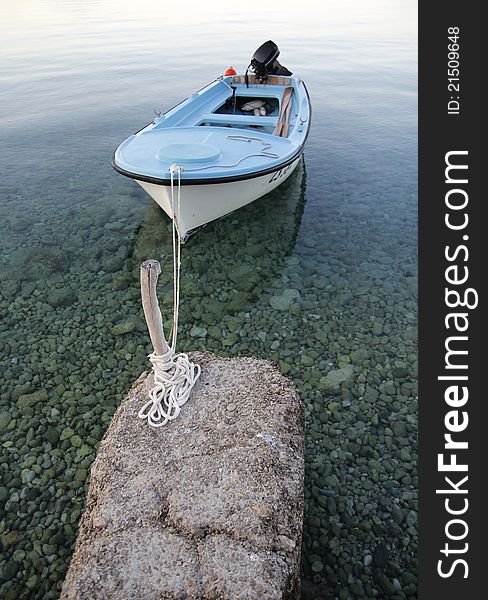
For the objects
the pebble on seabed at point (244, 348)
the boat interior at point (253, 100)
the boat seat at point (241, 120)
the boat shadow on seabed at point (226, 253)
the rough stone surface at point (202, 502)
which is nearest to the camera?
the rough stone surface at point (202, 502)

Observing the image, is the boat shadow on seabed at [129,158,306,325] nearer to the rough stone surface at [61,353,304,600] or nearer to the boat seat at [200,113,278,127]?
the boat seat at [200,113,278,127]

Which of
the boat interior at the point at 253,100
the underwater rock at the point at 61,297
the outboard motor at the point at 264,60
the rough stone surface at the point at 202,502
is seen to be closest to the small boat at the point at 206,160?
the boat interior at the point at 253,100

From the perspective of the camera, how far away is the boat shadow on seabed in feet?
21.3

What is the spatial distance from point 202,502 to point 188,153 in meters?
5.13

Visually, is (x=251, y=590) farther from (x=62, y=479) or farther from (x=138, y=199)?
(x=138, y=199)

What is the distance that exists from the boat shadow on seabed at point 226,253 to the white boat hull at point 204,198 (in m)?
0.47

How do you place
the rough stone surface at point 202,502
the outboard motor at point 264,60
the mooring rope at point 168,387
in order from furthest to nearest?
the outboard motor at point 264,60 < the mooring rope at point 168,387 < the rough stone surface at point 202,502

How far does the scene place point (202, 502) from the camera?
289 centimetres

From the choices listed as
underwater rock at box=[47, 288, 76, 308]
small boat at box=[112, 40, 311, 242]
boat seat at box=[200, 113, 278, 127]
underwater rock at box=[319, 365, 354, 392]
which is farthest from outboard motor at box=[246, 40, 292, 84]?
underwater rock at box=[319, 365, 354, 392]

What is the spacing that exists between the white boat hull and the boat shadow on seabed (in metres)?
0.47

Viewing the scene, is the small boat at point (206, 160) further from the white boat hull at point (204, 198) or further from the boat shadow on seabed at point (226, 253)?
the boat shadow on seabed at point (226, 253)

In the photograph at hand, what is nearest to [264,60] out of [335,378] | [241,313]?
[241,313]

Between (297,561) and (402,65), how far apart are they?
2298 cm

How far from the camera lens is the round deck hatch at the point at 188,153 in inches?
256
